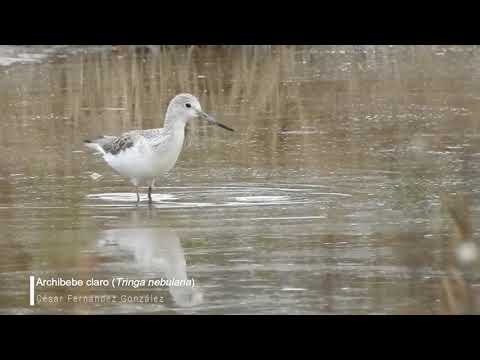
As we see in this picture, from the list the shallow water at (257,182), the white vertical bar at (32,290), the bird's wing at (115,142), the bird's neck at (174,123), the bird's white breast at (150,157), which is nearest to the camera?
the white vertical bar at (32,290)

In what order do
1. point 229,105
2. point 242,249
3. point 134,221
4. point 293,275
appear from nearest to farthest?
point 293,275 → point 242,249 → point 134,221 → point 229,105

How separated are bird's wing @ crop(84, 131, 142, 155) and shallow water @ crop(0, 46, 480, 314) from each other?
12.9 inches

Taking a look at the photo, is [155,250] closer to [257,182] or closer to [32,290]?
[32,290]

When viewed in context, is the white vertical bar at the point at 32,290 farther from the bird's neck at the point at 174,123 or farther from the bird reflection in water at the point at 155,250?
the bird's neck at the point at 174,123

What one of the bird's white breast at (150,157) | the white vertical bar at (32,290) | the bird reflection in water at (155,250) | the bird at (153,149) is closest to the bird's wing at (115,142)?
the bird at (153,149)

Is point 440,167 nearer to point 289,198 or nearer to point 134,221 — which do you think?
point 289,198

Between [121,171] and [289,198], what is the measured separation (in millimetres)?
1645

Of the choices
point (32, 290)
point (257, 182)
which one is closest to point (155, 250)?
point (32, 290)

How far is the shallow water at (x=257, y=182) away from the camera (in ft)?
29.6

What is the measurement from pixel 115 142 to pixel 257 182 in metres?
1.42

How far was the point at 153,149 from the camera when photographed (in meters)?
11.8

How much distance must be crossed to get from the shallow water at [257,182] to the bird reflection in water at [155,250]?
2cm

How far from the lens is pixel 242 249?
32.6ft

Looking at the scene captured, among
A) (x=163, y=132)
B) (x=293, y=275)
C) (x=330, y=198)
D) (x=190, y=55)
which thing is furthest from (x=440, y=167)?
(x=190, y=55)
